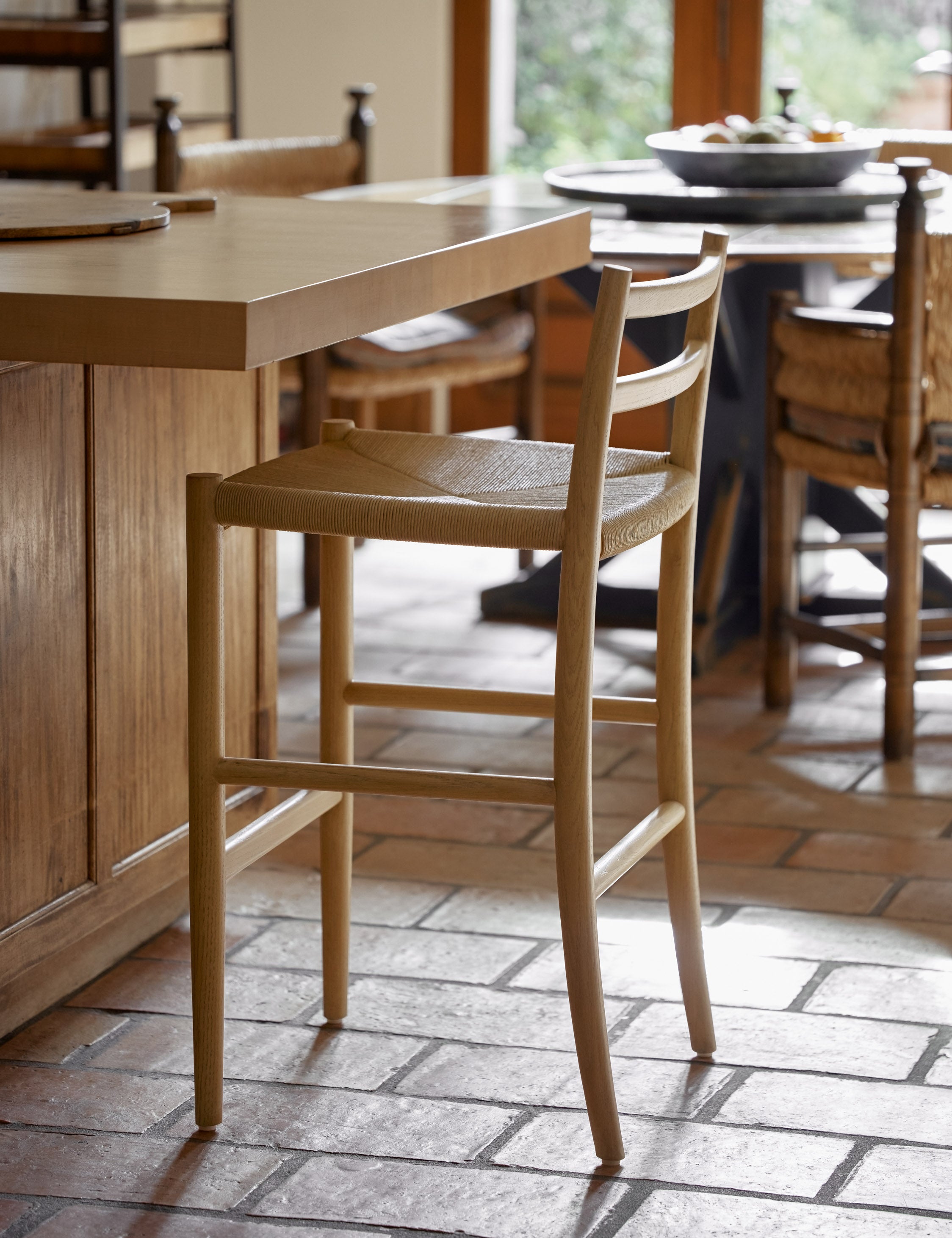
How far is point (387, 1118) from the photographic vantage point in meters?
1.74

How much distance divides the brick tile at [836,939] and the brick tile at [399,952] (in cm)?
27

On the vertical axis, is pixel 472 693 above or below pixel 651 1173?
above

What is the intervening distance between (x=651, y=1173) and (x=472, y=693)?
49 cm

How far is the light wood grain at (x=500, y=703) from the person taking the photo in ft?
5.97

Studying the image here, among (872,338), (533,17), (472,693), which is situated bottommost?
(472,693)

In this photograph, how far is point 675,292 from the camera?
162 cm

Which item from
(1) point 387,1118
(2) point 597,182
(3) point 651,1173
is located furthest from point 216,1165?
(2) point 597,182

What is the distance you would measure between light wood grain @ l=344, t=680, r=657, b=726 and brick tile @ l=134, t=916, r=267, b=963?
1.54ft

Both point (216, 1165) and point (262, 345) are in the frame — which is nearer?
point (262, 345)

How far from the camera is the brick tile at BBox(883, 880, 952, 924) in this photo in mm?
2240

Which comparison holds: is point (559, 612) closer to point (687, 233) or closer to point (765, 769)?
point (765, 769)

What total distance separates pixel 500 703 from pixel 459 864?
2.13ft

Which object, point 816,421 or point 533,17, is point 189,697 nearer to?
point 816,421

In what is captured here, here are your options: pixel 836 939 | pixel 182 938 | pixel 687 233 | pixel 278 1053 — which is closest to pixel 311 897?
pixel 182 938
